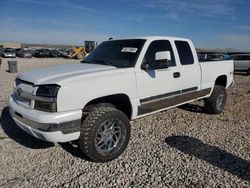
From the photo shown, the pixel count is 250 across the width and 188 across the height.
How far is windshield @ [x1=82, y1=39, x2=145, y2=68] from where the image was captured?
4441 mm

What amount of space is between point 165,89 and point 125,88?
3.42 feet

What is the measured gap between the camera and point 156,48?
480 cm

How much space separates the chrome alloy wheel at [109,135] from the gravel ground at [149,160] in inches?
9.4

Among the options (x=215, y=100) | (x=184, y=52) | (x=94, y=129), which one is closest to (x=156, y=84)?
(x=184, y=52)

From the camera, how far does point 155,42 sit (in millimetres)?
4805

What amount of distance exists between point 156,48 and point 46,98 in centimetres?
241

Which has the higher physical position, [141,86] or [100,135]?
[141,86]

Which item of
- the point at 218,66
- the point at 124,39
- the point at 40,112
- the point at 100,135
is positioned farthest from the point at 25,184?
the point at 218,66

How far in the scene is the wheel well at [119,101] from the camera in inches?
157

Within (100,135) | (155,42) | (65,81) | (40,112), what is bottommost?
(100,135)

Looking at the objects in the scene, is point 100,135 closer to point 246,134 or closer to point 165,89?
point 165,89

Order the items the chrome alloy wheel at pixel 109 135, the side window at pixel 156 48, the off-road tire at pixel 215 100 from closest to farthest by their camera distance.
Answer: the chrome alloy wheel at pixel 109 135 < the side window at pixel 156 48 < the off-road tire at pixel 215 100

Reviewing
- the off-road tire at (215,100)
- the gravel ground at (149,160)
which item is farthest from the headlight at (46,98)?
the off-road tire at (215,100)

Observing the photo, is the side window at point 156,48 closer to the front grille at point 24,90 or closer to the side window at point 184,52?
the side window at point 184,52
